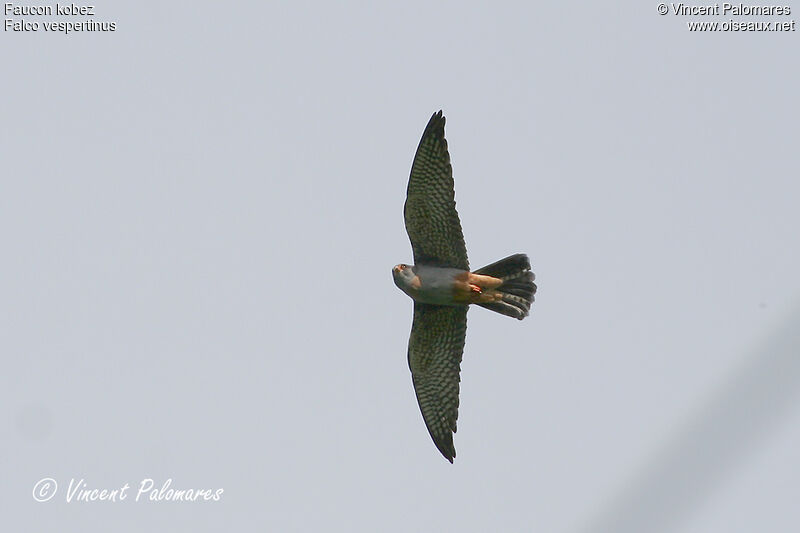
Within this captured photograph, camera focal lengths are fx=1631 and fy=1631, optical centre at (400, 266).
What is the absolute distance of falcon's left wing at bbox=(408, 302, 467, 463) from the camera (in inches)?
828

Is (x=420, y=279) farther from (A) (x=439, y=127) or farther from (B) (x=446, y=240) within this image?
(A) (x=439, y=127)

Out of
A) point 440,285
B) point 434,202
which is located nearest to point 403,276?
point 440,285

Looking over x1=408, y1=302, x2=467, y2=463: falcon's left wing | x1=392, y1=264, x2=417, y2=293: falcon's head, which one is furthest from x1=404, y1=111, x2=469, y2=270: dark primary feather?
x1=408, y1=302, x2=467, y2=463: falcon's left wing

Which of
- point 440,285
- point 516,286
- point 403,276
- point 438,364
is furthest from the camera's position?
point 438,364

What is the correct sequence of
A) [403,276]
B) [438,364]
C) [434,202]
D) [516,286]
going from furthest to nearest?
[438,364]
[516,286]
[403,276]
[434,202]

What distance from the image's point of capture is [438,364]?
21234 mm

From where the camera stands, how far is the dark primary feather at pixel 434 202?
65.7 feet

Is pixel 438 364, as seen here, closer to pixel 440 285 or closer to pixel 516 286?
pixel 440 285

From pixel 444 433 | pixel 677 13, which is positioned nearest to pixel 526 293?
pixel 444 433

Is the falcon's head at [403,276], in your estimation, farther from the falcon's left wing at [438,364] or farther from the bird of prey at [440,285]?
the falcon's left wing at [438,364]

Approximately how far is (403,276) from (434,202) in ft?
3.41

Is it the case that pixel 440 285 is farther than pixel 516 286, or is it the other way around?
pixel 516 286

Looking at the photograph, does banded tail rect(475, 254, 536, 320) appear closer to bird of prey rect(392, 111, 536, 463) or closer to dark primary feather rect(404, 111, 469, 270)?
bird of prey rect(392, 111, 536, 463)

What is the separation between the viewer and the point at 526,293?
67.7 feet
